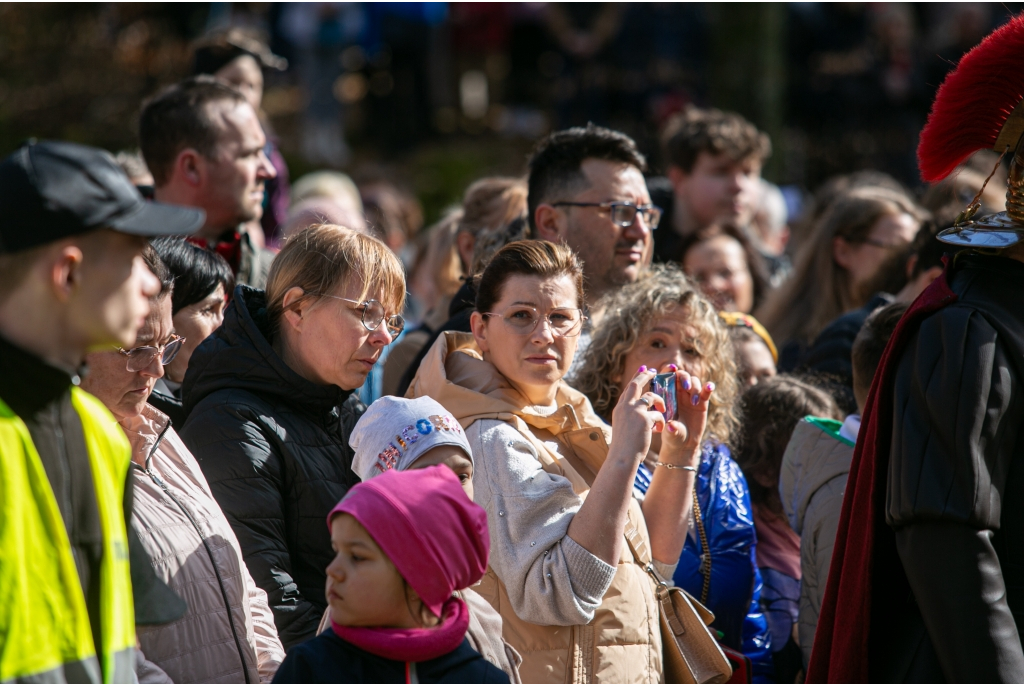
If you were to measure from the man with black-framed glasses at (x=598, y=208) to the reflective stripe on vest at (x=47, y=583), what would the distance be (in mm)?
2732

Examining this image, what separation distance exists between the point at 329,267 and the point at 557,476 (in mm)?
900

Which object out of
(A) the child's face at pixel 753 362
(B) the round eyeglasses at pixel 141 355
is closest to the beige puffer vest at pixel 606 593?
(B) the round eyeglasses at pixel 141 355

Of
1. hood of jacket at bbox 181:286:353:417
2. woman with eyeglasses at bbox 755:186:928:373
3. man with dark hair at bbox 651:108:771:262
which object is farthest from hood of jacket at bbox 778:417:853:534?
man with dark hair at bbox 651:108:771:262

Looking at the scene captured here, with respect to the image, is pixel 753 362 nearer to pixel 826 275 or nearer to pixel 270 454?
pixel 826 275

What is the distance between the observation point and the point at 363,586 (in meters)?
2.22

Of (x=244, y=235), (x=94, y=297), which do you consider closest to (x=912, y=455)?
(x=94, y=297)

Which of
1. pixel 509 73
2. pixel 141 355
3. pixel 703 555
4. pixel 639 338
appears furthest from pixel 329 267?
pixel 509 73

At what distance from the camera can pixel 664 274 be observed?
13.7ft

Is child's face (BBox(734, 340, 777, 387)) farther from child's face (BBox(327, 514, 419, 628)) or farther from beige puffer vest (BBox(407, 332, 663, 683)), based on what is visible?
child's face (BBox(327, 514, 419, 628))

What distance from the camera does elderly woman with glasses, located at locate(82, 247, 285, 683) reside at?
2578mm

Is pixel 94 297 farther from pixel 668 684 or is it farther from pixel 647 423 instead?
pixel 668 684

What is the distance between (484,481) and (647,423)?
46cm

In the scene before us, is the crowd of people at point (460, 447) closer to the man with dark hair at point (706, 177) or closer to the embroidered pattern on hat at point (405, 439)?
the embroidered pattern on hat at point (405, 439)

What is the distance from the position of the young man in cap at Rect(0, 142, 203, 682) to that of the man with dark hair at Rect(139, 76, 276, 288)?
112 inches
